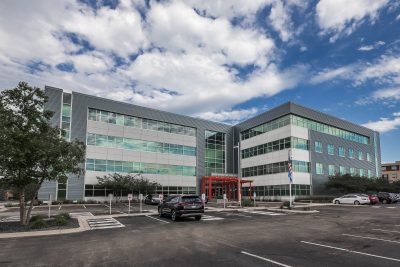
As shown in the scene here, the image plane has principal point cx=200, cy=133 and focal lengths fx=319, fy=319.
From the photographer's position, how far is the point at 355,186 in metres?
48.2

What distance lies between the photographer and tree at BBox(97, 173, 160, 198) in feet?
142

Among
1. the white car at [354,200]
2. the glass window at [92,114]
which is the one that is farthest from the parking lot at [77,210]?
the white car at [354,200]

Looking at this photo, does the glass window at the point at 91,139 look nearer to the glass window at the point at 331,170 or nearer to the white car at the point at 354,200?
the white car at the point at 354,200

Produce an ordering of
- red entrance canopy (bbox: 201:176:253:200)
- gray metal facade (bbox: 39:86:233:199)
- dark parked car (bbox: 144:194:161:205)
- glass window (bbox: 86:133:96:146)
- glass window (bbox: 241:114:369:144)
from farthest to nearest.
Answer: red entrance canopy (bbox: 201:176:253:200)
glass window (bbox: 241:114:369:144)
glass window (bbox: 86:133:96:146)
gray metal facade (bbox: 39:86:233:199)
dark parked car (bbox: 144:194:161:205)

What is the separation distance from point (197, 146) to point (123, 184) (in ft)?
59.6

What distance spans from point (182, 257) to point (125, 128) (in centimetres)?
4236

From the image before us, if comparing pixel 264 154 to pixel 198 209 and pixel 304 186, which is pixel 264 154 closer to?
pixel 304 186

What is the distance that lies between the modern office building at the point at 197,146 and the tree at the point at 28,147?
26445mm

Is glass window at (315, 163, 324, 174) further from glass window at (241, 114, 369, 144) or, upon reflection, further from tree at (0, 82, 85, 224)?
tree at (0, 82, 85, 224)

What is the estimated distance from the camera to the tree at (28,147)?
1630 centimetres

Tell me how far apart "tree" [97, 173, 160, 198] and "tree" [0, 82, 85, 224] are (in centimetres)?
2441

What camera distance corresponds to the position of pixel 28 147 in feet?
55.1

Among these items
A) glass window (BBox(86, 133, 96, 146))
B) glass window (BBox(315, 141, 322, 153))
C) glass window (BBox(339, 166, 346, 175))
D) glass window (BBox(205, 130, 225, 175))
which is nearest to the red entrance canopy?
glass window (BBox(205, 130, 225, 175))

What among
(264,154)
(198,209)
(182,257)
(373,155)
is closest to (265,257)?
(182,257)
